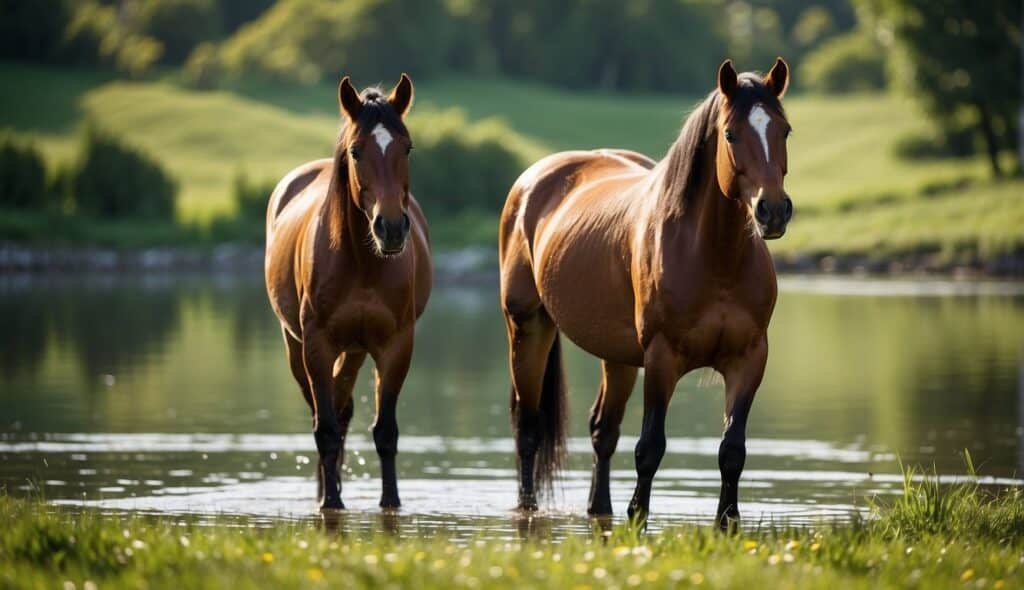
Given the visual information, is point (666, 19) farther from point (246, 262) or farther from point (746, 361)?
point (746, 361)

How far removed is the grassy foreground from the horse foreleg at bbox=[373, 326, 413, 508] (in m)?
2.50

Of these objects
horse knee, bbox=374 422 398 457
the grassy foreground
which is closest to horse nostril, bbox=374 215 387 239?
horse knee, bbox=374 422 398 457

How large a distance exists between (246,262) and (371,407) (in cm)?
3900

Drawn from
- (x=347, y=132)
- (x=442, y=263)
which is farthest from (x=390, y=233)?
(x=442, y=263)

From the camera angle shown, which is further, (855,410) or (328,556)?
(855,410)

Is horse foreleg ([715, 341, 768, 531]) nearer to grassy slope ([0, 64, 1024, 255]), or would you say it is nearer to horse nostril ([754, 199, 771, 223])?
horse nostril ([754, 199, 771, 223])

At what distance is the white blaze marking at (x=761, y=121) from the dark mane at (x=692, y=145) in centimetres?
19

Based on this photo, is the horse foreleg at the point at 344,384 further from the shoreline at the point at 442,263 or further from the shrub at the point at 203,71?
the shrub at the point at 203,71

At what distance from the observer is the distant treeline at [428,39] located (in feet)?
362

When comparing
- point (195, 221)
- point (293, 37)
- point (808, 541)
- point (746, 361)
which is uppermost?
point (293, 37)

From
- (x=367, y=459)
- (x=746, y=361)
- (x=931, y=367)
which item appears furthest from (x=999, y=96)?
(x=746, y=361)

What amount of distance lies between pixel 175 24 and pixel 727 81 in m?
117

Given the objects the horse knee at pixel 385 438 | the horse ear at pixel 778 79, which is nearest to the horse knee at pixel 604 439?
the horse knee at pixel 385 438

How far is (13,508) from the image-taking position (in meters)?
9.19
